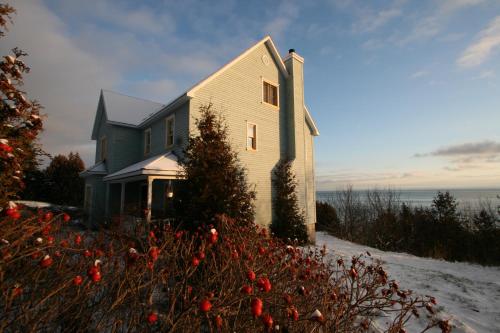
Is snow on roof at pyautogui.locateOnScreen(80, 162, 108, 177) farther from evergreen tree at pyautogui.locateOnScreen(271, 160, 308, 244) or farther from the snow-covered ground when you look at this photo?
the snow-covered ground

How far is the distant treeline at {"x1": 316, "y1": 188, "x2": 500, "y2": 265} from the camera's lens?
558 inches

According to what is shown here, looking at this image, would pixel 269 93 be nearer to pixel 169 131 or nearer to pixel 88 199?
pixel 169 131

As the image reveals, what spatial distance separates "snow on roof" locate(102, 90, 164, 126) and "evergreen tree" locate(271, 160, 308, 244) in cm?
983

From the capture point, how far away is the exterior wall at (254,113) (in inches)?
476

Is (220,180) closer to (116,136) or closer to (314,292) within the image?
A: (314,292)

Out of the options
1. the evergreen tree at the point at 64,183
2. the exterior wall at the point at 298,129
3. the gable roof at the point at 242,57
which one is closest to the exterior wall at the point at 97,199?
the gable roof at the point at 242,57

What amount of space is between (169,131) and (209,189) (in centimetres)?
668

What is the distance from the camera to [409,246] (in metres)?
17.2

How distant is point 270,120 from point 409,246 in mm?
13225

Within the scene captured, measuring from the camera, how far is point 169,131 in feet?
42.9

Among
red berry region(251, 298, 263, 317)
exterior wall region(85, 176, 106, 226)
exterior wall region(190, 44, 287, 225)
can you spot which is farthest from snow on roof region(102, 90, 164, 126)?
red berry region(251, 298, 263, 317)

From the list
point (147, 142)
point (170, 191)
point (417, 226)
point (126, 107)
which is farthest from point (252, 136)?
point (417, 226)

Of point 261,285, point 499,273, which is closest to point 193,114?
point 261,285

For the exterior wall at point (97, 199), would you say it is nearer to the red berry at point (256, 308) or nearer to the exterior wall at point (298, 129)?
the exterior wall at point (298, 129)
